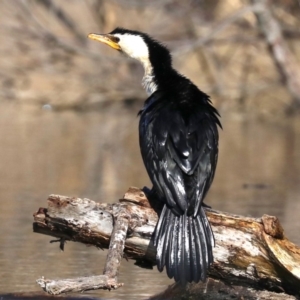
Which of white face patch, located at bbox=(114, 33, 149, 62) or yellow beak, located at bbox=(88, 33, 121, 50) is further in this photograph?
yellow beak, located at bbox=(88, 33, 121, 50)

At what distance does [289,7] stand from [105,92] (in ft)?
9.47

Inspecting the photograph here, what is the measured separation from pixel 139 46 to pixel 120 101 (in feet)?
28.5

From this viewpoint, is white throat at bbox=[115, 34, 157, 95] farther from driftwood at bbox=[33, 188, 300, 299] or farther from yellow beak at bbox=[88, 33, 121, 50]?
driftwood at bbox=[33, 188, 300, 299]

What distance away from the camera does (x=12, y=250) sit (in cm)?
552

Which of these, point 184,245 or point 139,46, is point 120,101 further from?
point 184,245

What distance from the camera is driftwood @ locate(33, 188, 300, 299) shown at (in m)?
4.05

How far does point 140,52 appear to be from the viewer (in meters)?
5.18

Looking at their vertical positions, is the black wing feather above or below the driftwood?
above

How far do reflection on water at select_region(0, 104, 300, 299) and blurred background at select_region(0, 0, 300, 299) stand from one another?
15mm

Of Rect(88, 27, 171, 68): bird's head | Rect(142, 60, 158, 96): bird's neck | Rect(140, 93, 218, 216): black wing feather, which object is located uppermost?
Rect(88, 27, 171, 68): bird's head

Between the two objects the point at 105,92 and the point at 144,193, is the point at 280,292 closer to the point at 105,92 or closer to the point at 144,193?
the point at 144,193

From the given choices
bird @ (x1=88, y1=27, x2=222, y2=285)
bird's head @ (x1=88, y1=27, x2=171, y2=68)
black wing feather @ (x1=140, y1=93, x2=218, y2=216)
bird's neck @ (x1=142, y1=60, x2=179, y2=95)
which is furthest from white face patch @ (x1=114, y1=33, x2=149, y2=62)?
black wing feather @ (x1=140, y1=93, x2=218, y2=216)

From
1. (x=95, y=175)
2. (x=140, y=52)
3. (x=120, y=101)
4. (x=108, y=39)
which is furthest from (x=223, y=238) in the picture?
(x=120, y=101)

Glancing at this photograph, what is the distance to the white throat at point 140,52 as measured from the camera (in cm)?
503
